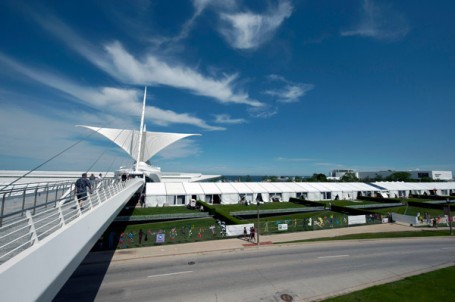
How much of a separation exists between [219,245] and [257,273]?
7.86 metres

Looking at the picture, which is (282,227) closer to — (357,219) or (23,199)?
(357,219)

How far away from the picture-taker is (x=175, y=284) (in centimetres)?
1463

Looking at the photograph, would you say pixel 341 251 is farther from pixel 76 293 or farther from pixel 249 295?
pixel 76 293

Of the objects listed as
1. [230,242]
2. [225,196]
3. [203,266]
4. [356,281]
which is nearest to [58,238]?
[203,266]

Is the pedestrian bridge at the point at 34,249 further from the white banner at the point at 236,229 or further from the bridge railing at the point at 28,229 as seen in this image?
the white banner at the point at 236,229

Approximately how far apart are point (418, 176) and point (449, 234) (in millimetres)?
191972

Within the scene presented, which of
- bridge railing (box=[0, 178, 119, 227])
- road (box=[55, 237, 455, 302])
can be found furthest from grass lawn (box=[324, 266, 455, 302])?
bridge railing (box=[0, 178, 119, 227])

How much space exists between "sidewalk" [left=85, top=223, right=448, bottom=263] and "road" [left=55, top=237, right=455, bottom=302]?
1.05 metres

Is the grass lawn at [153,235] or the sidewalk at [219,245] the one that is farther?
the grass lawn at [153,235]

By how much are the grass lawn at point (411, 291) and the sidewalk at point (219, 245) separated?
11390mm

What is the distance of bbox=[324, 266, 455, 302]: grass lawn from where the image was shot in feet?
40.8

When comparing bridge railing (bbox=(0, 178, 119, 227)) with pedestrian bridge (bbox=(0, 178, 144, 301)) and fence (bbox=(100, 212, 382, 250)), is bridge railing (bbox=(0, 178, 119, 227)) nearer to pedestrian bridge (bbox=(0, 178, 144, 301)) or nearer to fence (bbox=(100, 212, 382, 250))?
pedestrian bridge (bbox=(0, 178, 144, 301))

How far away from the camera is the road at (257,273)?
1338cm

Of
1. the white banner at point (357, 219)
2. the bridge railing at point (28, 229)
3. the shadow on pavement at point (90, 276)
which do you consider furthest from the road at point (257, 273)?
the white banner at point (357, 219)
